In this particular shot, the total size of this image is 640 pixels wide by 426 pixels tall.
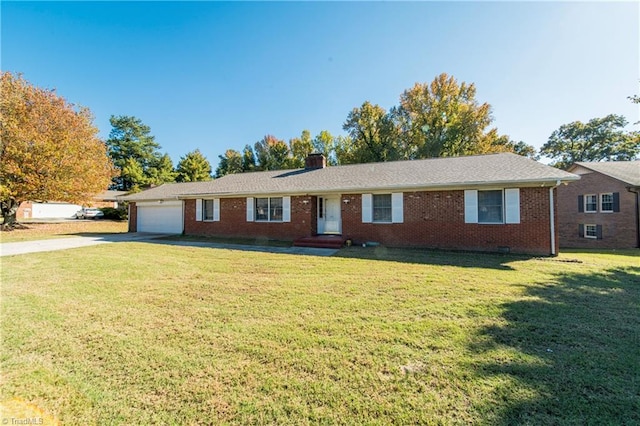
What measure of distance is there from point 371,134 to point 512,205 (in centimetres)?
2249

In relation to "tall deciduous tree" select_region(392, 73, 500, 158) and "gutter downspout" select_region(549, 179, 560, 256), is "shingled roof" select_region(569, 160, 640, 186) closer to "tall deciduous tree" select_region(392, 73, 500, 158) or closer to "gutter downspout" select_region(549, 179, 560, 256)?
"tall deciduous tree" select_region(392, 73, 500, 158)

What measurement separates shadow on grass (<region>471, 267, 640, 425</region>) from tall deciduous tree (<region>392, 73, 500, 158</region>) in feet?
79.4

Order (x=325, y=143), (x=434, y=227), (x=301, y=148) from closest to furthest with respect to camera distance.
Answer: (x=434, y=227) < (x=325, y=143) < (x=301, y=148)

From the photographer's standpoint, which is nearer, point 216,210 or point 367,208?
point 367,208

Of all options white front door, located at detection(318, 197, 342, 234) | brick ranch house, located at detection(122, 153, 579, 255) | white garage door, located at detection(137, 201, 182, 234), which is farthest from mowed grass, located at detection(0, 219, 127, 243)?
white front door, located at detection(318, 197, 342, 234)

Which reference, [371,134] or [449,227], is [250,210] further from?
[371,134]

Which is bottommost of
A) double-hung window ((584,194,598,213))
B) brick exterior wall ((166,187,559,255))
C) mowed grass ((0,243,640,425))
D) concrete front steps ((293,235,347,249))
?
mowed grass ((0,243,640,425))

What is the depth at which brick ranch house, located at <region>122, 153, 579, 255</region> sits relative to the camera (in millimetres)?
8984

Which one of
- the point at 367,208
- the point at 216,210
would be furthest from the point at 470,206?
the point at 216,210

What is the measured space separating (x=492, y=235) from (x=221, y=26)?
45.7 feet

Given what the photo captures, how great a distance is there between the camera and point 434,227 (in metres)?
10.1

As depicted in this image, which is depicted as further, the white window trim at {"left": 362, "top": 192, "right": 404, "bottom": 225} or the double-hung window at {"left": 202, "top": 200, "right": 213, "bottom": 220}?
the double-hung window at {"left": 202, "top": 200, "right": 213, "bottom": 220}

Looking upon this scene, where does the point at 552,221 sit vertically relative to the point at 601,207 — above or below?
below

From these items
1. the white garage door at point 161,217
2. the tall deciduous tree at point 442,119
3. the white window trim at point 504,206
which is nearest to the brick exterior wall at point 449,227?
the white window trim at point 504,206
